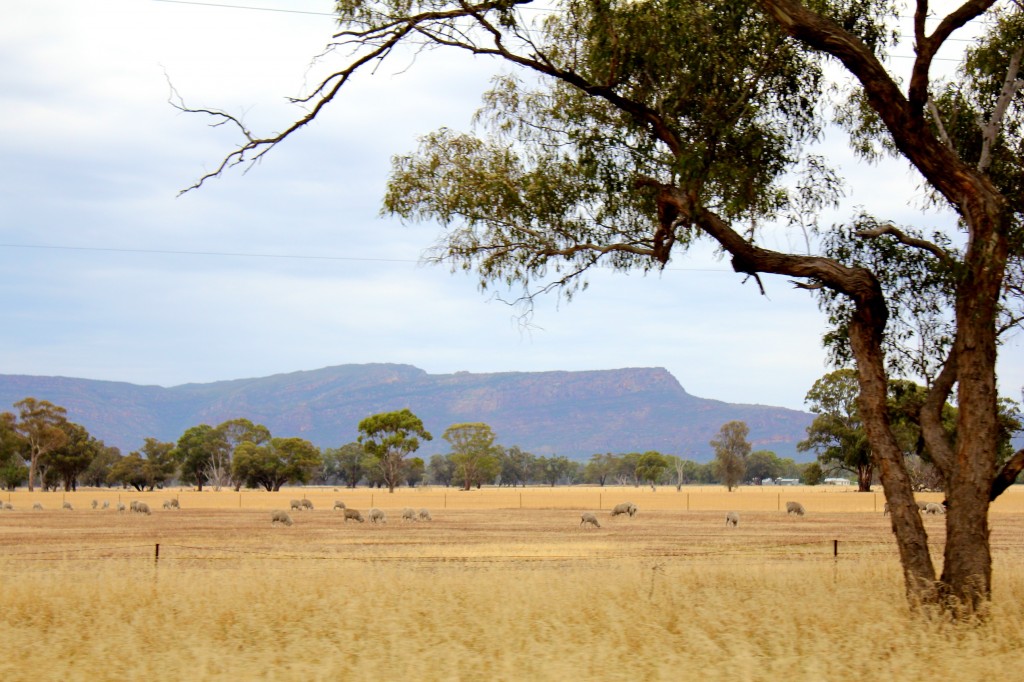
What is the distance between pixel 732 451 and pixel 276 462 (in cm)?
6428

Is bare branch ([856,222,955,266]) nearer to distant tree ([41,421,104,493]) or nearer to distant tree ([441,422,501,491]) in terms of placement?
distant tree ([41,421,104,493])

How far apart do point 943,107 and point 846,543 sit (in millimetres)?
22077

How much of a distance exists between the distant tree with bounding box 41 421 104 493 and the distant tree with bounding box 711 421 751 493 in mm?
87347

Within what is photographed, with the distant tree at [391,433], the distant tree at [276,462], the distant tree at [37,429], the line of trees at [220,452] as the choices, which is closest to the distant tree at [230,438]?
the line of trees at [220,452]

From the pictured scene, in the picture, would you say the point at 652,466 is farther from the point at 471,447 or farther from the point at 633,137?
the point at 633,137

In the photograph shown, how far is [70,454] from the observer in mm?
141750

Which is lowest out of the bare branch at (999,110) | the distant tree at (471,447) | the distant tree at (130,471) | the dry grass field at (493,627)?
the distant tree at (130,471)

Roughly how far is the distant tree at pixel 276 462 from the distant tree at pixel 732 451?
57.2m

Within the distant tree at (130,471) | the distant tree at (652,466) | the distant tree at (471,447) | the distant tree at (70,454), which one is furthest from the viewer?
the distant tree at (652,466)

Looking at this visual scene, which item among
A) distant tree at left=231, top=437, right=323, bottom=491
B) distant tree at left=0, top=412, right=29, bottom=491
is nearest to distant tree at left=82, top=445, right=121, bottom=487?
distant tree at left=0, top=412, right=29, bottom=491

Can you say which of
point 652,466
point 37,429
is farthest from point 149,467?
point 652,466

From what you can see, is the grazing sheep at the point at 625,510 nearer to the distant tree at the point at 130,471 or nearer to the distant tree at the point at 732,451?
the distant tree at the point at 732,451

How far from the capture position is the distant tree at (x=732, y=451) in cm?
15088

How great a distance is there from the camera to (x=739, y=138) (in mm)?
16391
